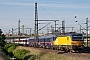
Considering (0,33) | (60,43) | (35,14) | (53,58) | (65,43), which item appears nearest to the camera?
(53,58)

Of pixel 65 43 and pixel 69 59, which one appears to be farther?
pixel 65 43

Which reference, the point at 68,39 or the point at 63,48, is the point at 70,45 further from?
the point at 63,48

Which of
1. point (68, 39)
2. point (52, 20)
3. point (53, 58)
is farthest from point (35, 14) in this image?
point (53, 58)

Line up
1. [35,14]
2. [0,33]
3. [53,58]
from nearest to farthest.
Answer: [53,58] → [35,14] → [0,33]

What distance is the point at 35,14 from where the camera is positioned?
66.1 metres

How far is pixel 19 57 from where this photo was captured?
4981 cm

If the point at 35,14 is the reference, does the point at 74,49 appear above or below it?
below

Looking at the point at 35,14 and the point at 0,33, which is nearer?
the point at 35,14

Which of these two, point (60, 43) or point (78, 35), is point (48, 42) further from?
point (78, 35)

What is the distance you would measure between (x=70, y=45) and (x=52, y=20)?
52.2ft

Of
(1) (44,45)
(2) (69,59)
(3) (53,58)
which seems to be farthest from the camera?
(1) (44,45)

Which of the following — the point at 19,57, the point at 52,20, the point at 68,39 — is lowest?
the point at 19,57

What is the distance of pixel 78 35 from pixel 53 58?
15.5 m

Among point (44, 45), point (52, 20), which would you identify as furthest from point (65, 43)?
point (44, 45)
